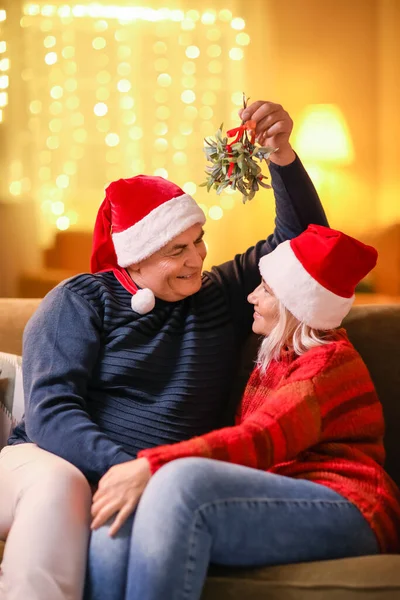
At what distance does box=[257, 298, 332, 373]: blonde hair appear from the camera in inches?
66.1

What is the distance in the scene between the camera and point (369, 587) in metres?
1.36

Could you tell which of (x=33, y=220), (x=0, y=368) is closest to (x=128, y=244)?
(x=0, y=368)

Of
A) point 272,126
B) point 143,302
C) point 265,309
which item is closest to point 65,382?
point 143,302

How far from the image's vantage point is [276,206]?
1.90m

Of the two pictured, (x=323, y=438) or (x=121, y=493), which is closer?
(x=121, y=493)

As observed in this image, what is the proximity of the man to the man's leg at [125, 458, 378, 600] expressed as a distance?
22 centimetres

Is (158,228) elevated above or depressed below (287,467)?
above

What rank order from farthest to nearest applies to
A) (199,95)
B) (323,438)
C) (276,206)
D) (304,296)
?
(199,95) → (276,206) → (304,296) → (323,438)

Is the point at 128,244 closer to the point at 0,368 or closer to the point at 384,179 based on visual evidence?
the point at 0,368

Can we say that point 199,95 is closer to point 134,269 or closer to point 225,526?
point 134,269

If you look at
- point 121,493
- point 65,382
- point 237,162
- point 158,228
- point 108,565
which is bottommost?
point 108,565

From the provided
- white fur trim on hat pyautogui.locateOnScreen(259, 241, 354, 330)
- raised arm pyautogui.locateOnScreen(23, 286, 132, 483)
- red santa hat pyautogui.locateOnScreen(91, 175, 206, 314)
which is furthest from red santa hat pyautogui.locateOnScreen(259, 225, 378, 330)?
raised arm pyautogui.locateOnScreen(23, 286, 132, 483)

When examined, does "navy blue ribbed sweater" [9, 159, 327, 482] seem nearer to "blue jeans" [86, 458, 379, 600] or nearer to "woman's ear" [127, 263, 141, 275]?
"woman's ear" [127, 263, 141, 275]

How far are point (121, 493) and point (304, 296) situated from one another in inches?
22.4
